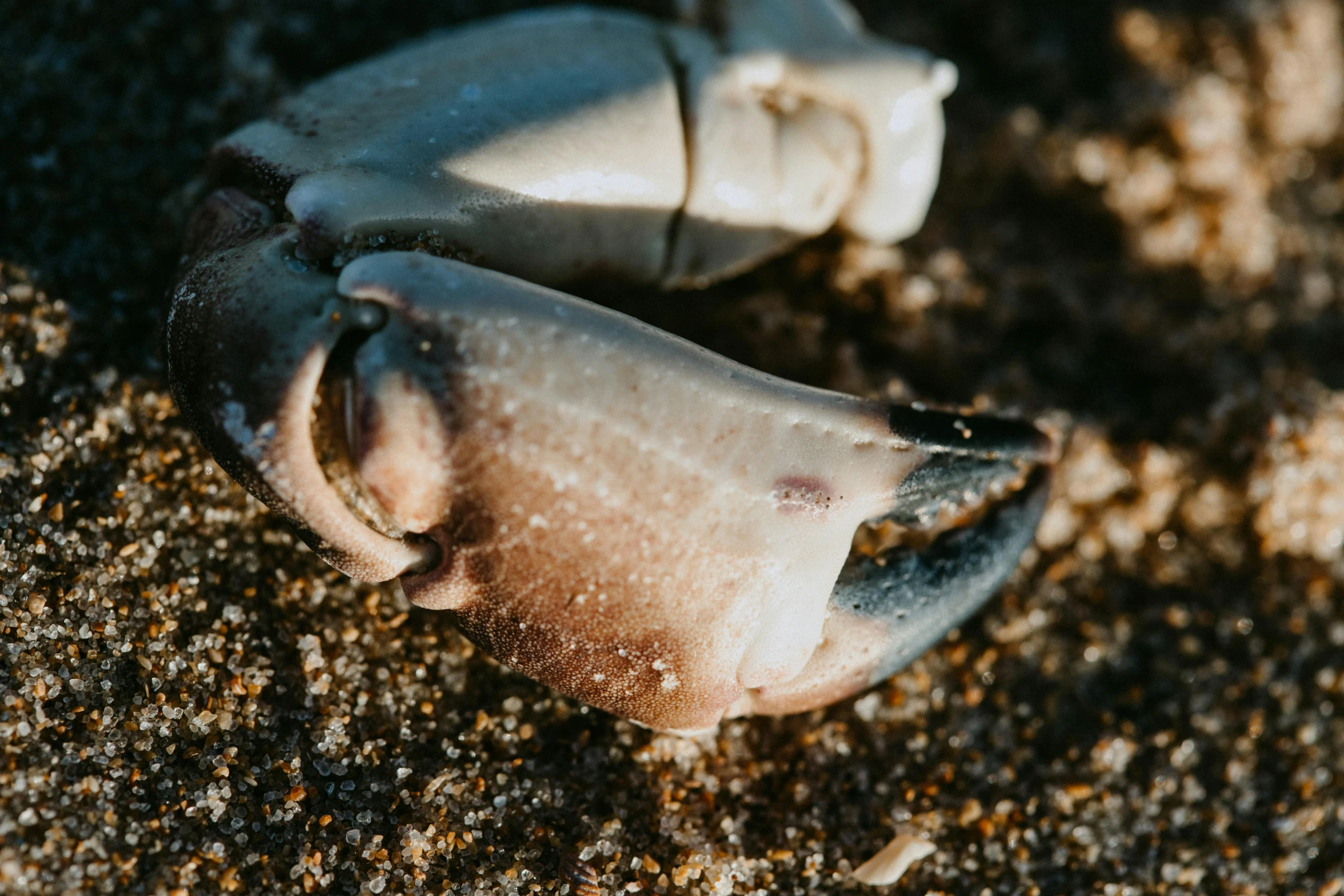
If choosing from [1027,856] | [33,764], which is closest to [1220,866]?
[1027,856]

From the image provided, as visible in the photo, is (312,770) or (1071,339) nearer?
(312,770)

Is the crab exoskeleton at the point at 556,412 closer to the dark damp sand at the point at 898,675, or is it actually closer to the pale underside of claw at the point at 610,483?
the pale underside of claw at the point at 610,483

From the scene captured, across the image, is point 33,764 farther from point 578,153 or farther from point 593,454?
point 578,153

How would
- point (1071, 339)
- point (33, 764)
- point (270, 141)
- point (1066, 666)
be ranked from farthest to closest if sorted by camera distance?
point (1071, 339) < point (1066, 666) < point (270, 141) < point (33, 764)

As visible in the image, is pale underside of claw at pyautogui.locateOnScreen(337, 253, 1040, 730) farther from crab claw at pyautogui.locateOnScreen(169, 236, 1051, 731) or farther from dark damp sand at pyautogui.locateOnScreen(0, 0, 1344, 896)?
dark damp sand at pyautogui.locateOnScreen(0, 0, 1344, 896)

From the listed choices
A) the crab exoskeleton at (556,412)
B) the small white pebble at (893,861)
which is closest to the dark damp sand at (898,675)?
the small white pebble at (893,861)

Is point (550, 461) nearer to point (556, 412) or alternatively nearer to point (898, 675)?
point (556, 412)

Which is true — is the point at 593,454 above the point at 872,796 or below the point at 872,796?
above

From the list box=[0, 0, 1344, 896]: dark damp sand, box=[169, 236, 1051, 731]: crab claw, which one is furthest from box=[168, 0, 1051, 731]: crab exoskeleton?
box=[0, 0, 1344, 896]: dark damp sand
